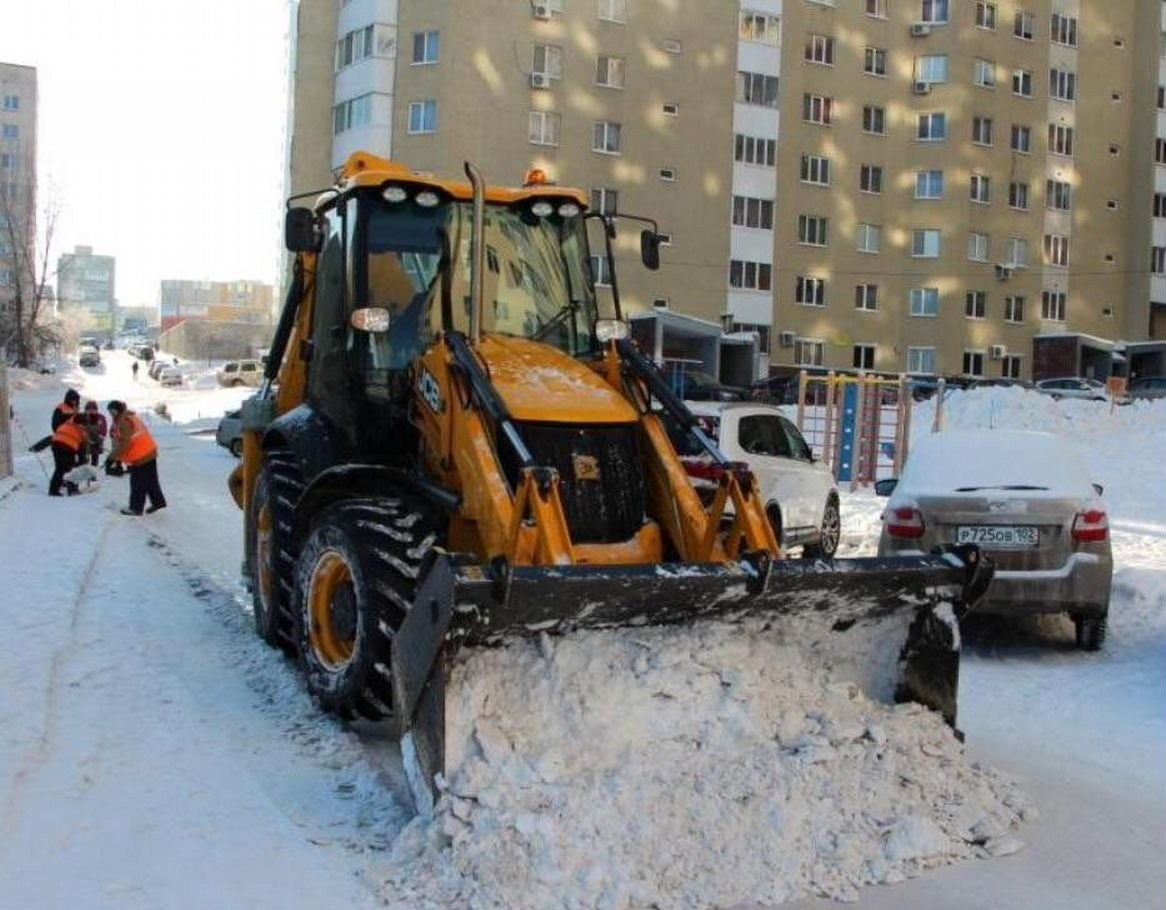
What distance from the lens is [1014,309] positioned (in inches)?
2034

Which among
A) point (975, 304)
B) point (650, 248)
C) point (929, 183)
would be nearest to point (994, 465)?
point (650, 248)

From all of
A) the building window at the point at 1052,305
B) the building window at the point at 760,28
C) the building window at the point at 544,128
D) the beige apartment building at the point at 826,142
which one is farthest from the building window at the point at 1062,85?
the building window at the point at 544,128

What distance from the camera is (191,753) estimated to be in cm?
552

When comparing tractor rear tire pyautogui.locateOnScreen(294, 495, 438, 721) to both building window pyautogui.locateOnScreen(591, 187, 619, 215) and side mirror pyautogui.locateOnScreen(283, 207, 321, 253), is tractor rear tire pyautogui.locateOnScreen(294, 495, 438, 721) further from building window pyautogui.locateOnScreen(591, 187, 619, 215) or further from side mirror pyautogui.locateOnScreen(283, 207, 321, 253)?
building window pyautogui.locateOnScreen(591, 187, 619, 215)

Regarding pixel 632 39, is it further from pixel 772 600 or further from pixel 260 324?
pixel 260 324

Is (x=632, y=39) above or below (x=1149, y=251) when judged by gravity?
above

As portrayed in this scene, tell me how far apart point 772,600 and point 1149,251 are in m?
58.2

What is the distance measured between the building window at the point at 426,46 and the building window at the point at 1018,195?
84.2 ft

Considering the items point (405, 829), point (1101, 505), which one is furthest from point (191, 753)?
point (1101, 505)

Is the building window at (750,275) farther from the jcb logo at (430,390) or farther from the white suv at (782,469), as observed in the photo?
the jcb logo at (430,390)

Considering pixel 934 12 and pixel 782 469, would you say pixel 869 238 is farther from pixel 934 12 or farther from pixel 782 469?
pixel 782 469

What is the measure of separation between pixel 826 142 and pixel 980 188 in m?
7.31

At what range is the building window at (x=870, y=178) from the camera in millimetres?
49906

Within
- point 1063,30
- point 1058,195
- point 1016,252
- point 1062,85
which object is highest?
point 1063,30
